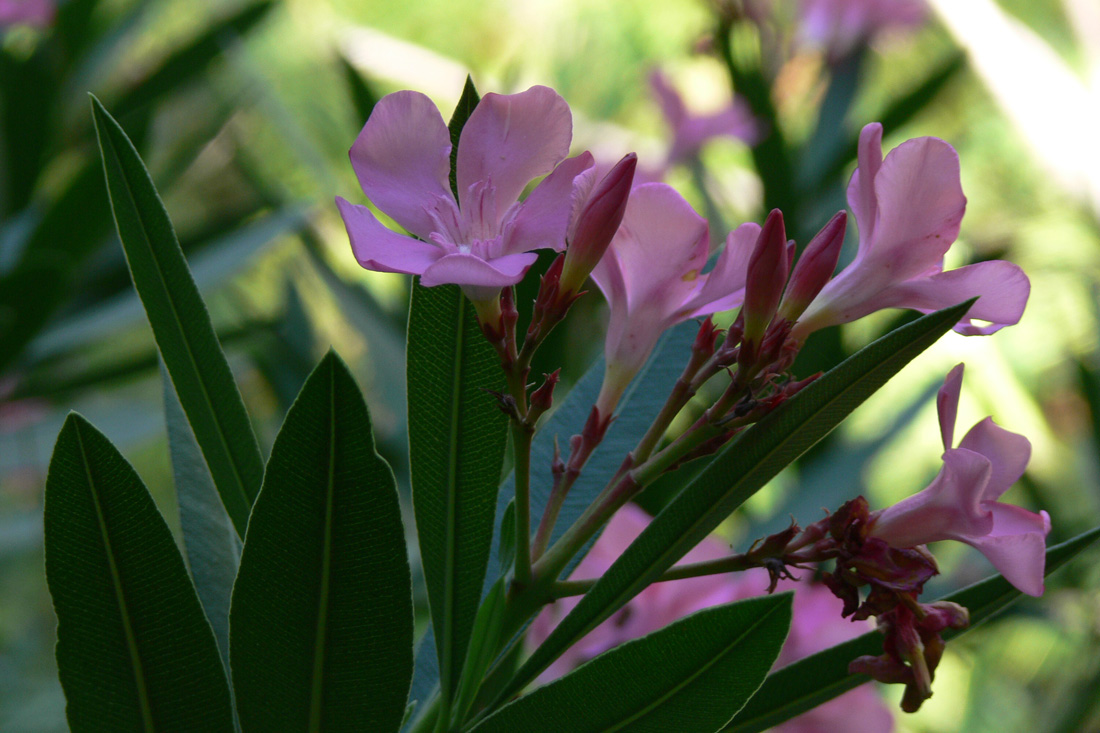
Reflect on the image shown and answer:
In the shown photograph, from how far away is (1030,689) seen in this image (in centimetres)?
218

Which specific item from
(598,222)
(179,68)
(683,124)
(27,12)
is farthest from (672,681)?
(27,12)

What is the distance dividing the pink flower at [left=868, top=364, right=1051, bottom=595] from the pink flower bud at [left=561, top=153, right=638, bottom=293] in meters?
0.17

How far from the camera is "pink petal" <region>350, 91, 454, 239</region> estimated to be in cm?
43

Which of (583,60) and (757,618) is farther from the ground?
(583,60)

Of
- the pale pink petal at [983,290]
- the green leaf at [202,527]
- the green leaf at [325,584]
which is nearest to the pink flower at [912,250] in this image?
the pale pink petal at [983,290]

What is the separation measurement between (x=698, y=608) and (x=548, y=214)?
0.36 m

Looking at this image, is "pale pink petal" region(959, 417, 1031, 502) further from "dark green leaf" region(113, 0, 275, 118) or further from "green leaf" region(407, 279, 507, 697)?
"dark green leaf" region(113, 0, 275, 118)

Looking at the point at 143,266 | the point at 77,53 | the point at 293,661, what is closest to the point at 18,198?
the point at 77,53

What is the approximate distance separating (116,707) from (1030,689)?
90.3 inches

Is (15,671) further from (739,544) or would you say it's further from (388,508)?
(388,508)

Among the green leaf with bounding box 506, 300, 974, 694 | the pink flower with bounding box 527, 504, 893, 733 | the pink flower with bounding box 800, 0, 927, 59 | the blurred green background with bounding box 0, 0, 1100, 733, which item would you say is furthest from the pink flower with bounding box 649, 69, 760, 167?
the green leaf with bounding box 506, 300, 974, 694

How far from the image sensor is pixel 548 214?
0.44m

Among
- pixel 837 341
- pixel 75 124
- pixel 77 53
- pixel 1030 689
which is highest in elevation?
pixel 77 53

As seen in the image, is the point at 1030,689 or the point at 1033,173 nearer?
the point at 1030,689
